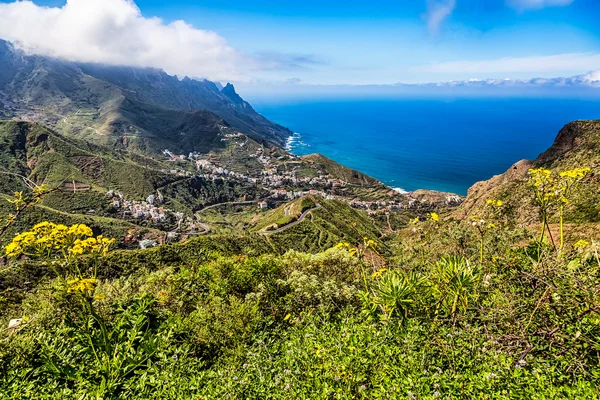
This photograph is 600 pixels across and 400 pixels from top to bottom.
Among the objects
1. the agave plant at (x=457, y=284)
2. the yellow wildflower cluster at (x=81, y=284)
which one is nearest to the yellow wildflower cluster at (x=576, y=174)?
the agave plant at (x=457, y=284)

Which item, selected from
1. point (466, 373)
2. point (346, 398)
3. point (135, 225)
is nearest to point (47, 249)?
point (346, 398)

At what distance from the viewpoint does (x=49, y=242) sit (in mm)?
4871

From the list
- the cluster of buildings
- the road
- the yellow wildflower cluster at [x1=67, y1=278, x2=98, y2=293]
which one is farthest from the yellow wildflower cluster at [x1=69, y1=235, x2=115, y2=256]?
the cluster of buildings

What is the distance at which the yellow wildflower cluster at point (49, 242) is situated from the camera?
4.69m

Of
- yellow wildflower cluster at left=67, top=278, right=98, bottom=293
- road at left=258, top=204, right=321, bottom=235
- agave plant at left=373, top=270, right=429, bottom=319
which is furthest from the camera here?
road at left=258, top=204, right=321, bottom=235

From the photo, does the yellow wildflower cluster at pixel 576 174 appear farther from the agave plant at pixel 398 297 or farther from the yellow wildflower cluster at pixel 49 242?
the yellow wildflower cluster at pixel 49 242

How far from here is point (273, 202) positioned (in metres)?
153

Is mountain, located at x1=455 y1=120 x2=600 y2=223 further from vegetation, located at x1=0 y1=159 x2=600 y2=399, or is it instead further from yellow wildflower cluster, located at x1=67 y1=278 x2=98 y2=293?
yellow wildflower cluster, located at x1=67 y1=278 x2=98 y2=293

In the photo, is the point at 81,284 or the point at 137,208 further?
the point at 137,208

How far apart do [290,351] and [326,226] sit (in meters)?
87.8

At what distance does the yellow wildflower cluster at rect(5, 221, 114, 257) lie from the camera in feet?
15.4

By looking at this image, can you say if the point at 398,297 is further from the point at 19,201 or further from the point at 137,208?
the point at 137,208

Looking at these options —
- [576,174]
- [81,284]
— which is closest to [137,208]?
[81,284]

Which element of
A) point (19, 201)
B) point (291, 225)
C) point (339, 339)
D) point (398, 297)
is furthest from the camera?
point (291, 225)
